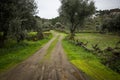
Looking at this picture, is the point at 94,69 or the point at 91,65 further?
the point at 91,65

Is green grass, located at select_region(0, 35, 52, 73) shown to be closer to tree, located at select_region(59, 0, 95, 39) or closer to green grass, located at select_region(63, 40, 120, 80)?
green grass, located at select_region(63, 40, 120, 80)

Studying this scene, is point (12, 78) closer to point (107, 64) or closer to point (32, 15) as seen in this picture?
point (107, 64)

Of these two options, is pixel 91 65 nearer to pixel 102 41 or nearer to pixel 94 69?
pixel 94 69

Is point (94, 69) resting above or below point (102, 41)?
above

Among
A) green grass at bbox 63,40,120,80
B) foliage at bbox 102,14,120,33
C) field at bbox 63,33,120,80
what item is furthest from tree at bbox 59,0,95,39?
foliage at bbox 102,14,120,33

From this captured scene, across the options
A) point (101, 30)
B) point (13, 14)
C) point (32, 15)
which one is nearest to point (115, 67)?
point (13, 14)

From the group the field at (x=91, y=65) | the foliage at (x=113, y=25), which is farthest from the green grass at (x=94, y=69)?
the foliage at (x=113, y=25)

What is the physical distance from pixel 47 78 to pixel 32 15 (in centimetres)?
2992

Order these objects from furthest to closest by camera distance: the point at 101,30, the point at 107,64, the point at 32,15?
1. the point at 101,30
2. the point at 32,15
3. the point at 107,64

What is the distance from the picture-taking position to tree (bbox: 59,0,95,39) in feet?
194

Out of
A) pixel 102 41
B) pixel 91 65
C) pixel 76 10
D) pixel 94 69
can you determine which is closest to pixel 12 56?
pixel 91 65

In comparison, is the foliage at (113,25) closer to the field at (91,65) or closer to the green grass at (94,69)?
the field at (91,65)

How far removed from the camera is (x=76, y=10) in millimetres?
59625

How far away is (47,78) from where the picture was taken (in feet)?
40.9
